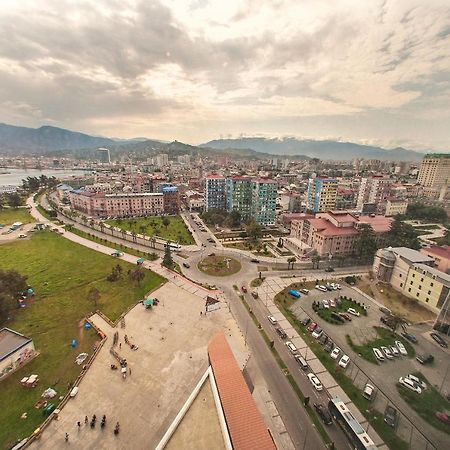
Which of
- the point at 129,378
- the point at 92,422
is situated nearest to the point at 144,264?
the point at 129,378

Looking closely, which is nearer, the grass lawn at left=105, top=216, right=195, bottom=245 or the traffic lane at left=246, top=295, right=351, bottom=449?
the traffic lane at left=246, top=295, right=351, bottom=449

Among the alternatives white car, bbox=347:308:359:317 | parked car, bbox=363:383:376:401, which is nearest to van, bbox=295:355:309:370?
parked car, bbox=363:383:376:401

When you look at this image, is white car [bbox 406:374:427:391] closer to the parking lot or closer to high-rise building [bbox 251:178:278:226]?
the parking lot

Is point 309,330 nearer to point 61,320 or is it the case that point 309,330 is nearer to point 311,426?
point 311,426

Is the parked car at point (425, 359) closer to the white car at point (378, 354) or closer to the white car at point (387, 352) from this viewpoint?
the white car at point (387, 352)

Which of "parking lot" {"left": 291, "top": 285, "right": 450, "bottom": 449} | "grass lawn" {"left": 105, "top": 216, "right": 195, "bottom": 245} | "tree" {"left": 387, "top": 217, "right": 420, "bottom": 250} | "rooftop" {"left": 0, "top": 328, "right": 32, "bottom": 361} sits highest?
"tree" {"left": 387, "top": 217, "right": 420, "bottom": 250}
